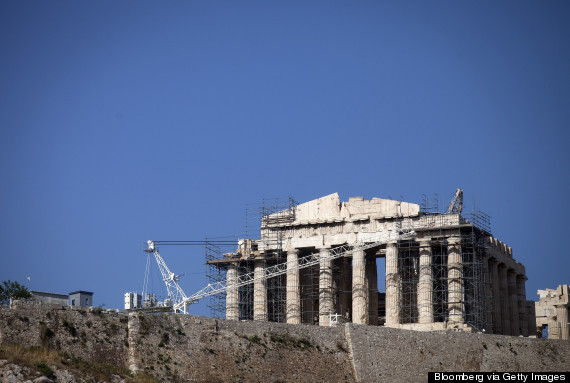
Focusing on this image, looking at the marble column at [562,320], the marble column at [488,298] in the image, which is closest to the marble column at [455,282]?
the marble column at [488,298]

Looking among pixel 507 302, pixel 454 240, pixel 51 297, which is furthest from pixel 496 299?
pixel 51 297

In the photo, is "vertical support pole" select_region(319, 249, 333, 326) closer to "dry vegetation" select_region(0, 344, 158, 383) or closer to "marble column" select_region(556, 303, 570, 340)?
"marble column" select_region(556, 303, 570, 340)

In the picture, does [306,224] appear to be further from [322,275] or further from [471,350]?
[471,350]

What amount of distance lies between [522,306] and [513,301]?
196 centimetres

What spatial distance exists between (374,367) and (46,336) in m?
22.0

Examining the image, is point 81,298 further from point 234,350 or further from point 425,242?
point 425,242

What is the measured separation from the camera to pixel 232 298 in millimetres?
100812

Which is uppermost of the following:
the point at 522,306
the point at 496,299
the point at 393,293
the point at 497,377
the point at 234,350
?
the point at 393,293

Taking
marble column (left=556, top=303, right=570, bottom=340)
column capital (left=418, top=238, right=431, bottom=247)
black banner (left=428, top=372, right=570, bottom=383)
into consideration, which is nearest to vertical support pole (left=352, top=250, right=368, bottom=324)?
column capital (left=418, top=238, right=431, bottom=247)

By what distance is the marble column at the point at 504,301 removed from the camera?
9956cm

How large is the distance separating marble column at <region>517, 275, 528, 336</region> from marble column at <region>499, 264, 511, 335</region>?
6.78 feet

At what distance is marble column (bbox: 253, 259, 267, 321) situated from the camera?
9881cm

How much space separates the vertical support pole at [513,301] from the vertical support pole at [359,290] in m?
13.9

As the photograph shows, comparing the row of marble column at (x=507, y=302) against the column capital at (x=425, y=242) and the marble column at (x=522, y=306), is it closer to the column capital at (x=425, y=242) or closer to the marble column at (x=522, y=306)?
the marble column at (x=522, y=306)
